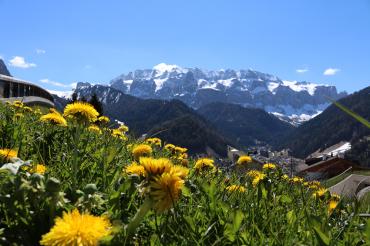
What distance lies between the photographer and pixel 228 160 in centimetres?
695

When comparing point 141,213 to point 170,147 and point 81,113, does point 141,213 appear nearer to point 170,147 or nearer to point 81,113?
point 81,113

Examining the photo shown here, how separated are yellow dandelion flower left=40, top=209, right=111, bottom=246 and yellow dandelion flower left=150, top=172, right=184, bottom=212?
39 cm

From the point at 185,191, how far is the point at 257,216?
588 millimetres

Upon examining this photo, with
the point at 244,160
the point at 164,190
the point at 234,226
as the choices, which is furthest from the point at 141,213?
the point at 244,160

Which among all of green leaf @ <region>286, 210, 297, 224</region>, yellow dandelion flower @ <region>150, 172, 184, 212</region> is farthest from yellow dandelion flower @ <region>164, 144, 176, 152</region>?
yellow dandelion flower @ <region>150, 172, 184, 212</region>

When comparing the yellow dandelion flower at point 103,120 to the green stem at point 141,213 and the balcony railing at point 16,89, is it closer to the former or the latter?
the green stem at point 141,213

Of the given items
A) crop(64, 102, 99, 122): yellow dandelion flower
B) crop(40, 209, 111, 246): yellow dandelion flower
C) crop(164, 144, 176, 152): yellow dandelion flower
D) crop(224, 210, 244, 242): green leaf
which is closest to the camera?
crop(40, 209, 111, 246): yellow dandelion flower

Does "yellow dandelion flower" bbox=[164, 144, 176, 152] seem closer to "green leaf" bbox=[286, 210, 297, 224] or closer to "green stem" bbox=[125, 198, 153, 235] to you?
"green leaf" bbox=[286, 210, 297, 224]

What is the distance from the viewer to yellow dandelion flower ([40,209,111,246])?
4.78 ft

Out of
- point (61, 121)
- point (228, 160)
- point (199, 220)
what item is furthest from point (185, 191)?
point (228, 160)

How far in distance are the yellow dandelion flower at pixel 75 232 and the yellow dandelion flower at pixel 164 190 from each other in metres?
0.39

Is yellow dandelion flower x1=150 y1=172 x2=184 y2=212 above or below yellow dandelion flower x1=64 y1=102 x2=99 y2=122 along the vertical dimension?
below

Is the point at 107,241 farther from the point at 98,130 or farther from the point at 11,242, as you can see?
the point at 98,130

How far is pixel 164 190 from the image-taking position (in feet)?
6.55
